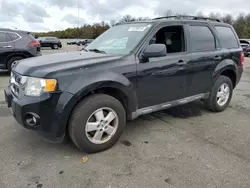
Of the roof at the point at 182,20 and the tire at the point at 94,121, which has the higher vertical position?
the roof at the point at 182,20

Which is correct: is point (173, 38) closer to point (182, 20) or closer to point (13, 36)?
point (182, 20)

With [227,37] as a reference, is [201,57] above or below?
below

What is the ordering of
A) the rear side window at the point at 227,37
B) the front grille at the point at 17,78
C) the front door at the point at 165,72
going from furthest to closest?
the rear side window at the point at 227,37, the front door at the point at 165,72, the front grille at the point at 17,78

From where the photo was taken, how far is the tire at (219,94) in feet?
15.0

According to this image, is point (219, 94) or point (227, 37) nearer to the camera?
point (219, 94)

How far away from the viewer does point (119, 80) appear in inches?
121

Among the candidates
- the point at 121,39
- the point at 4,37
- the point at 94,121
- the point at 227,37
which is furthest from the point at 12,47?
the point at 227,37

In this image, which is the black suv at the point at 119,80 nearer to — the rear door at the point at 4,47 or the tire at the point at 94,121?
the tire at the point at 94,121

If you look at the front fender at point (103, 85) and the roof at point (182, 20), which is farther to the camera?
the roof at point (182, 20)

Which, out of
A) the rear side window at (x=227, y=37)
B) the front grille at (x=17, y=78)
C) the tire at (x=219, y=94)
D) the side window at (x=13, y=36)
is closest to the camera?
the front grille at (x=17, y=78)

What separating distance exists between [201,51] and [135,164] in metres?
2.43

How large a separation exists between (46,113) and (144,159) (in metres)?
1.32

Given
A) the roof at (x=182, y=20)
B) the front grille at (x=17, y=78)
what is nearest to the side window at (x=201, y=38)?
the roof at (x=182, y=20)

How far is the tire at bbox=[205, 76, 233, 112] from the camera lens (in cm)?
458
